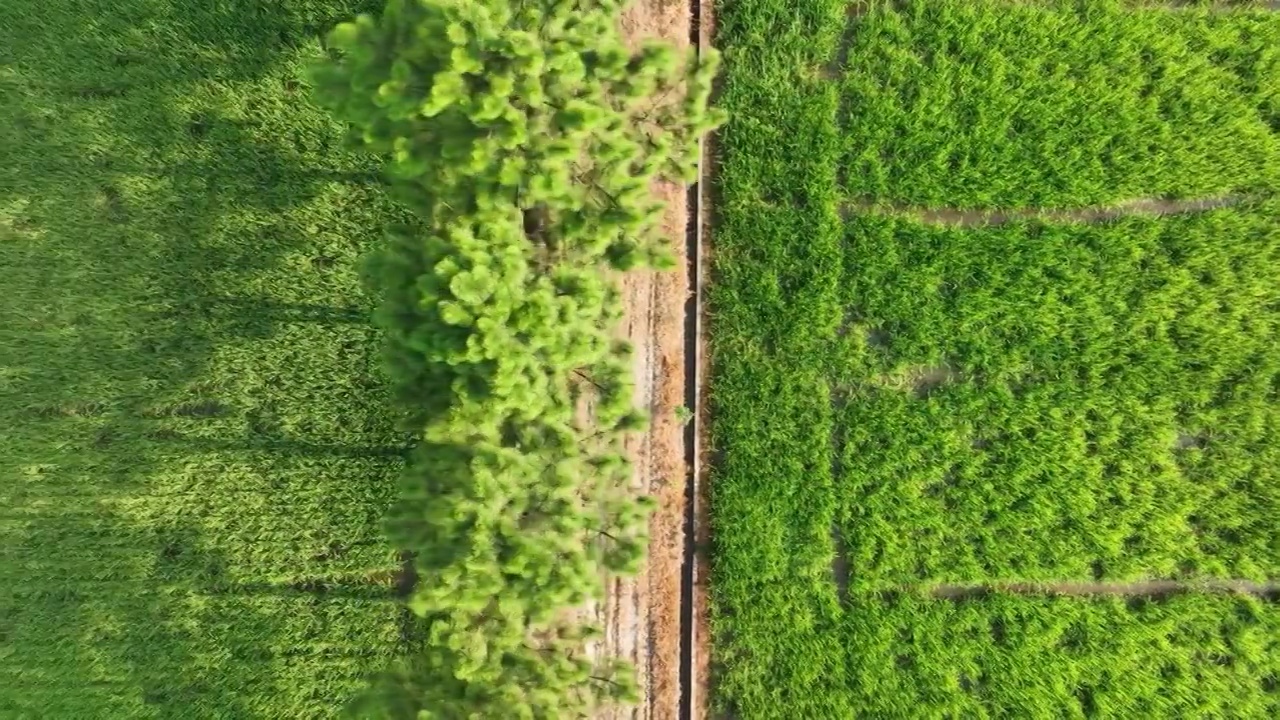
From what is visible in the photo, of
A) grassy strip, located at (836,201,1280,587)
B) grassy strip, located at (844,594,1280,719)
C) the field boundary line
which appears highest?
grassy strip, located at (836,201,1280,587)

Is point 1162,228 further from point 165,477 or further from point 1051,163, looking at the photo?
point 165,477

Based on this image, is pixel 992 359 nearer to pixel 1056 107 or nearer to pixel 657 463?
pixel 1056 107

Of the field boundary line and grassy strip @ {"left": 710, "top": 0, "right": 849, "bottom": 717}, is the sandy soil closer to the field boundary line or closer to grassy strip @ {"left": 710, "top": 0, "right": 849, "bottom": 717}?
grassy strip @ {"left": 710, "top": 0, "right": 849, "bottom": 717}

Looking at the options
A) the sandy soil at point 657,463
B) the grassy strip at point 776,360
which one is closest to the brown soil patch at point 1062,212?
the grassy strip at point 776,360

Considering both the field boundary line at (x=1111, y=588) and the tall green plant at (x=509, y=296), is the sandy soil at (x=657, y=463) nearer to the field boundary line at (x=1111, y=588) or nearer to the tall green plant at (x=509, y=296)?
the tall green plant at (x=509, y=296)

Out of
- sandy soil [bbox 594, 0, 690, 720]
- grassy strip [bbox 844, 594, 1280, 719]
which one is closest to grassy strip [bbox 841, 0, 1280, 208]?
sandy soil [bbox 594, 0, 690, 720]

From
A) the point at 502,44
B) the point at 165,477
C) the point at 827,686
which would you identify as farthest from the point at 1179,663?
the point at 165,477

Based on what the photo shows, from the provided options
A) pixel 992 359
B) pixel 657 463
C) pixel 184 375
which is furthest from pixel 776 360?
pixel 184 375
